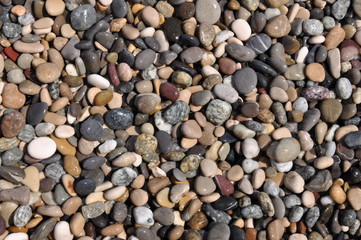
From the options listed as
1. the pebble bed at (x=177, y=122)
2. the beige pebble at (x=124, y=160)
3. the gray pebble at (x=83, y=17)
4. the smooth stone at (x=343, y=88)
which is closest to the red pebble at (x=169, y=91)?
the pebble bed at (x=177, y=122)

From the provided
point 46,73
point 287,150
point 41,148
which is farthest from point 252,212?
point 46,73

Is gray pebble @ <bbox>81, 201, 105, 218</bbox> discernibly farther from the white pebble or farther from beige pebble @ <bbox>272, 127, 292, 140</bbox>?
beige pebble @ <bbox>272, 127, 292, 140</bbox>

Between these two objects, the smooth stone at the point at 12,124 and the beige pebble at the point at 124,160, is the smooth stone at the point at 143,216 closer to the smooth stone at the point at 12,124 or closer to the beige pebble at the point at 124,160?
the beige pebble at the point at 124,160

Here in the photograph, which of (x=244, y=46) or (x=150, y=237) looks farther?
(x=244, y=46)

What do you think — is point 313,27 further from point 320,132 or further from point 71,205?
point 71,205

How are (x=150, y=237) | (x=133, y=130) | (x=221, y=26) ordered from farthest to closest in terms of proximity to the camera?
(x=221, y=26) < (x=133, y=130) < (x=150, y=237)

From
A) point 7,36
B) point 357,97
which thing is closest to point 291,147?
point 357,97

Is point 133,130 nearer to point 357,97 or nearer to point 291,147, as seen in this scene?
point 291,147
